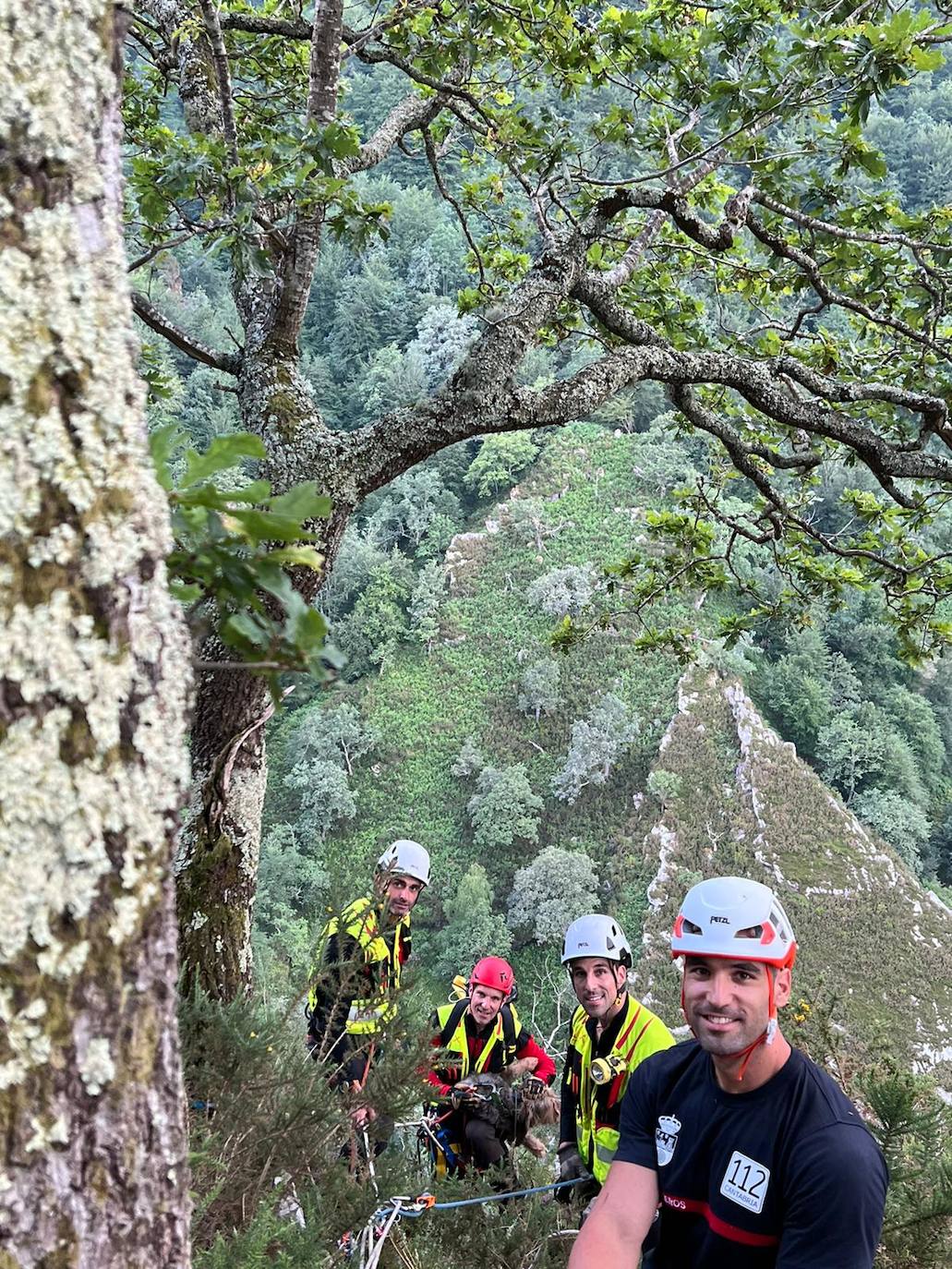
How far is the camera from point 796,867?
25.2 metres

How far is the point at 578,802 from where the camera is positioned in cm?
3084

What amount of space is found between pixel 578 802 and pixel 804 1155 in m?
29.8

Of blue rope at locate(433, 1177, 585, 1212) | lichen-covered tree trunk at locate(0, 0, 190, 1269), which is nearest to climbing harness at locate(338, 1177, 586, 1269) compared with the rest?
blue rope at locate(433, 1177, 585, 1212)

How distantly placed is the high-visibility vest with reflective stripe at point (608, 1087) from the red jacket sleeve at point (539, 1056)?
517mm

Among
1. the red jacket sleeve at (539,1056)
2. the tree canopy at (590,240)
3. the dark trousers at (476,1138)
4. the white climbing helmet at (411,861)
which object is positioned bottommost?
the dark trousers at (476,1138)

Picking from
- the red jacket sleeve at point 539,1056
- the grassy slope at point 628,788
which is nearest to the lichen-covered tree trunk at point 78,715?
the red jacket sleeve at point 539,1056

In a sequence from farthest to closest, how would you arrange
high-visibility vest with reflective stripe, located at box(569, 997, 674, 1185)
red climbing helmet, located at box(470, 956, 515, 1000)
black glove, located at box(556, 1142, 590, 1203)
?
red climbing helmet, located at box(470, 956, 515, 1000) < black glove, located at box(556, 1142, 590, 1203) < high-visibility vest with reflective stripe, located at box(569, 997, 674, 1185)

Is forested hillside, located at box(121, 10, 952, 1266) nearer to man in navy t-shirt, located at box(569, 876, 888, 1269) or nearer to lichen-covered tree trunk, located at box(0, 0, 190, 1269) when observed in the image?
man in navy t-shirt, located at box(569, 876, 888, 1269)

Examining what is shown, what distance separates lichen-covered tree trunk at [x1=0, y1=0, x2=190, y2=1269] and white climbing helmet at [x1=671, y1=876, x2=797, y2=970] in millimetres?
1106

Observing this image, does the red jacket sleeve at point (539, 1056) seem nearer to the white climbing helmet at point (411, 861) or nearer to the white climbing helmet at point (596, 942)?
the white climbing helmet at point (596, 942)

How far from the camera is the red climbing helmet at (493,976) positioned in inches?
145

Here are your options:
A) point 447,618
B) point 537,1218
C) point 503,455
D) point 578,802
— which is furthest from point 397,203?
point 537,1218

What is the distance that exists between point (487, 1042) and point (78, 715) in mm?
3245

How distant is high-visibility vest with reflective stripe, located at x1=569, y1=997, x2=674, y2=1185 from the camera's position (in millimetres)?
2912
